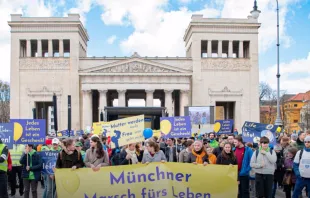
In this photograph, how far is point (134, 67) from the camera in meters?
55.5

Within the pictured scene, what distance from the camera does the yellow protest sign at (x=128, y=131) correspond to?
11922mm

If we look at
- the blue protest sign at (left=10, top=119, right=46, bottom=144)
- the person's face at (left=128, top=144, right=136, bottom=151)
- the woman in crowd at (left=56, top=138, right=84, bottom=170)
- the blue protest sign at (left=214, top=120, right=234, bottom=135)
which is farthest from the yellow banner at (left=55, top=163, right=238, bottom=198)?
the blue protest sign at (left=214, top=120, right=234, bottom=135)

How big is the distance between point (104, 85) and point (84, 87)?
266 centimetres

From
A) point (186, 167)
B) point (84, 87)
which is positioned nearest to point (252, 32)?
point (84, 87)

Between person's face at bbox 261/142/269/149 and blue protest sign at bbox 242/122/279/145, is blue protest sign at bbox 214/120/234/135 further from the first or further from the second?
person's face at bbox 261/142/269/149

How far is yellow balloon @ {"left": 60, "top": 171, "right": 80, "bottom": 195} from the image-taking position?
9.04 metres

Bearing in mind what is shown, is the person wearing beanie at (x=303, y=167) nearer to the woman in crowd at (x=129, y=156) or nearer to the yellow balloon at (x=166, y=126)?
the woman in crowd at (x=129, y=156)

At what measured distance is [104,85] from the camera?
182 ft

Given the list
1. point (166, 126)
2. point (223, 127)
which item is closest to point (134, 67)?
point (223, 127)

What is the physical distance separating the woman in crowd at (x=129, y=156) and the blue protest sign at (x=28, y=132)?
339cm

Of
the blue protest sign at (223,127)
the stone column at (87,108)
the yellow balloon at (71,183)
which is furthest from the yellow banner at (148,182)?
the stone column at (87,108)

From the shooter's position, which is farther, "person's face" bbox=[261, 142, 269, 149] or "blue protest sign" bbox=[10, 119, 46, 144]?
"blue protest sign" bbox=[10, 119, 46, 144]

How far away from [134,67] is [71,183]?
4678cm

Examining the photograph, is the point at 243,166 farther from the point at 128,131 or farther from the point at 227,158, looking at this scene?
the point at 128,131
